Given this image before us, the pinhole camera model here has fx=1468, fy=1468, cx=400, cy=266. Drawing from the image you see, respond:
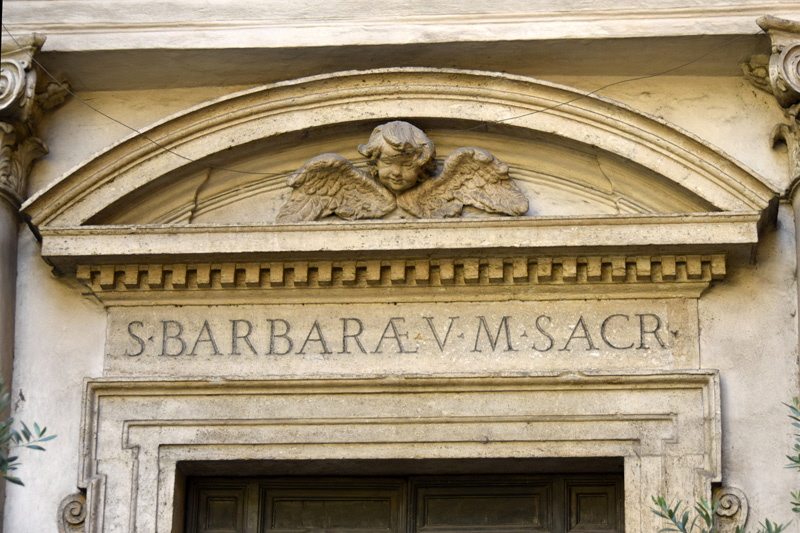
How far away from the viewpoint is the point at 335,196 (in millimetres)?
6914

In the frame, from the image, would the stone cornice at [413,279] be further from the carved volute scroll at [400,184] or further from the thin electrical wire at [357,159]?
A: the thin electrical wire at [357,159]

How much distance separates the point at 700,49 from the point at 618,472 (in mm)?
2007

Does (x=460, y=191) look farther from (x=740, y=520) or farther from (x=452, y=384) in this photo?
(x=740, y=520)

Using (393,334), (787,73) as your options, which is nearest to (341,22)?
(393,334)

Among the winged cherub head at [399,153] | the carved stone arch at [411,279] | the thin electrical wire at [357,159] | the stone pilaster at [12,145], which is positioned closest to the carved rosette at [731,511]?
the carved stone arch at [411,279]

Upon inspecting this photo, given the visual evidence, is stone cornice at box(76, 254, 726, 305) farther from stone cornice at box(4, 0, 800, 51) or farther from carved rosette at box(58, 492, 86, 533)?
stone cornice at box(4, 0, 800, 51)

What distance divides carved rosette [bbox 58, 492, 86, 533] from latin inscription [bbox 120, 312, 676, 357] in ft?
2.34

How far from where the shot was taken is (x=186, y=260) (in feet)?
22.0

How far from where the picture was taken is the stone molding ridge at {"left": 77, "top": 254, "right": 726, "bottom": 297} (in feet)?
21.7

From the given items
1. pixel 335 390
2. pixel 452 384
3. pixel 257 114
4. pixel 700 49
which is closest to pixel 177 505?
pixel 335 390

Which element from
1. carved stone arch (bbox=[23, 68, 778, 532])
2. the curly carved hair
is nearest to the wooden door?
carved stone arch (bbox=[23, 68, 778, 532])

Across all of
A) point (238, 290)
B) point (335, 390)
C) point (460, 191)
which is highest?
point (460, 191)

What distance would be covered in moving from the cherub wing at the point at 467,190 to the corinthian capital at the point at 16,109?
5.90ft

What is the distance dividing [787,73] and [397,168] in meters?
1.82
